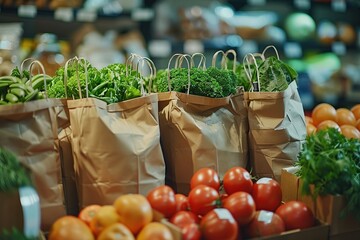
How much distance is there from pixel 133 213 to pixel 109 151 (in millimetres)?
306

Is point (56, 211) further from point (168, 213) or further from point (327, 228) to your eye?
point (327, 228)

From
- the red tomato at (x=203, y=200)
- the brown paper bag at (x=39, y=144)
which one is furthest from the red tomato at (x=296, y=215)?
the brown paper bag at (x=39, y=144)

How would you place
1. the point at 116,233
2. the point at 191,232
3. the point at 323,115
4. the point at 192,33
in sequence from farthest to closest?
the point at 192,33
the point at 323,115
the point at 191,232
the point at 116,233

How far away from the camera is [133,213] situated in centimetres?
130

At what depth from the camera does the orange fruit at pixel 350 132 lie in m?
2.21

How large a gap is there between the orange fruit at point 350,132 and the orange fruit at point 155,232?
4.05 feet

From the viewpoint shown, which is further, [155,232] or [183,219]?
[183,219]

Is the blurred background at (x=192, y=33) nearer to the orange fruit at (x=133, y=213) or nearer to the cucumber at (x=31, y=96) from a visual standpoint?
the cucumber at (x=31, y=96)

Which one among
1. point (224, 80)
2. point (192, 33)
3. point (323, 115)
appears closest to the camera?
point (224, 80)

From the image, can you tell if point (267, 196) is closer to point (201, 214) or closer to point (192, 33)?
point (201, 214)

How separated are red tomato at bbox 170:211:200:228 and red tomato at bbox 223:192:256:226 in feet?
0.34

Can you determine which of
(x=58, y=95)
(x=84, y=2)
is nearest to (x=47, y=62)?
(x=84, y=2)

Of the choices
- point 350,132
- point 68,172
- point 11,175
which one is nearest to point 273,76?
point 350,132

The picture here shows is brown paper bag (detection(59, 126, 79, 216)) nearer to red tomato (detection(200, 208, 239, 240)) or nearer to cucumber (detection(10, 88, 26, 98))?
cucumber (detection(10, 88, 26, 98))
